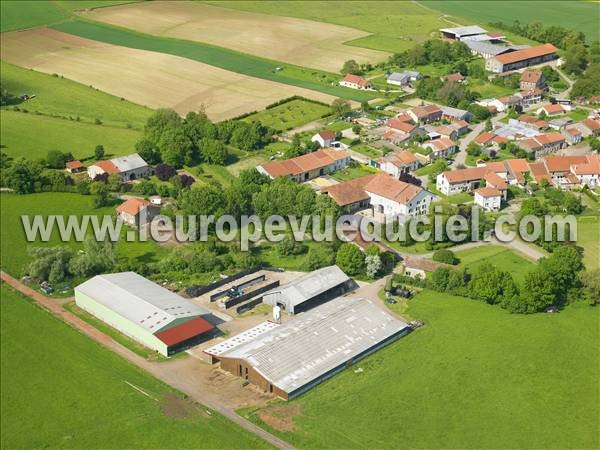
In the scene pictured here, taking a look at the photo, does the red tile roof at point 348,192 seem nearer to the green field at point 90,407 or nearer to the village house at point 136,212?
the village house at point 136,212

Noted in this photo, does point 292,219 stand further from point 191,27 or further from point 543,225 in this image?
point 191,27

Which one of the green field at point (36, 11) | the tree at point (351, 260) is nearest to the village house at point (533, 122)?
the tree at point (351, 260)

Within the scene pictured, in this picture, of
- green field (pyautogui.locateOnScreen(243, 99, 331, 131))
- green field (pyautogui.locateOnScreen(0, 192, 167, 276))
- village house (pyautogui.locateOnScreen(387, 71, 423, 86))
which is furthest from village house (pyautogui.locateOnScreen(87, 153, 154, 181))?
village house (pyautogui.locateOnScreen(387, 71, 423, 86))

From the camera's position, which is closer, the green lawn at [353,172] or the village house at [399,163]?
the village house at [399,163]

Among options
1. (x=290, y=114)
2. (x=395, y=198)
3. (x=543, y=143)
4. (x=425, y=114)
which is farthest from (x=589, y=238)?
(x=290, y=114)

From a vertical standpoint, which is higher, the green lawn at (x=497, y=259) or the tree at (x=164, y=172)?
the tree at (x=164, y=172)

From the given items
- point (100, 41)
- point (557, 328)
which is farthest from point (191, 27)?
point (557, 328)

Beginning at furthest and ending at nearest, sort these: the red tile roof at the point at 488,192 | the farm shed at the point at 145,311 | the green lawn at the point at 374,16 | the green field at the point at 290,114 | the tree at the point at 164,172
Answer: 1. the green lawn at the point at 374,16
2. the green field at the point at 290,114
3. the tree at the point at 164,172
4. the red tile roof at the point at 488,192
5. the farm shed at the point at 145,311

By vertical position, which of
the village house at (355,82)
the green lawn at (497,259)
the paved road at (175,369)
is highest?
the village house at (355,82)
